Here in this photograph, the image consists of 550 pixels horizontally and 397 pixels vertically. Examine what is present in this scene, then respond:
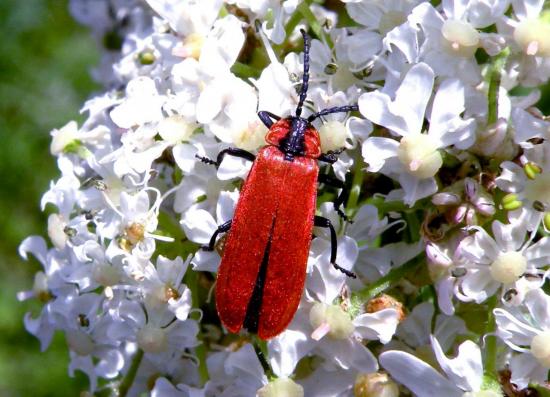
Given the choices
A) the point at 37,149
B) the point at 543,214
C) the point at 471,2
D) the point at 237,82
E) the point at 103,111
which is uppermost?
the point at 471,2

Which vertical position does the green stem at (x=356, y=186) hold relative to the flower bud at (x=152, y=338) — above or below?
above

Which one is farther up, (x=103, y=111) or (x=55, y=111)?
(x=103, y=111)

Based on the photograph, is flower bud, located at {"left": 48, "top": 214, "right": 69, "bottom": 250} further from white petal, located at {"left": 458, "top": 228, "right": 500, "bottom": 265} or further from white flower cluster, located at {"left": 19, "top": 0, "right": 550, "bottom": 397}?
white petal, located at {"left": 458, "top": 228, "right": 500, "bottom": 265}

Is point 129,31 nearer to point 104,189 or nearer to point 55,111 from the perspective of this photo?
point 104,189

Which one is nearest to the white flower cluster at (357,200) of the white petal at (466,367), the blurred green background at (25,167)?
the white petal at (466,367)

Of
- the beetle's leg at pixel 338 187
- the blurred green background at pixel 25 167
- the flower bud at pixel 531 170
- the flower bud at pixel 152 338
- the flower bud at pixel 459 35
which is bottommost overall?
the blurred green background at pixel 25 167

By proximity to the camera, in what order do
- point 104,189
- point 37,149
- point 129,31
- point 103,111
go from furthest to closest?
1. point 37,149
2. point 129,31
3. point 103,111
4. point 104,189

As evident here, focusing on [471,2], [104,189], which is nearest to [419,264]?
[471,2]

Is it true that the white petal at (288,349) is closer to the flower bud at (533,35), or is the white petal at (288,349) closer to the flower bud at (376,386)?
the flower bud at (376,386)
